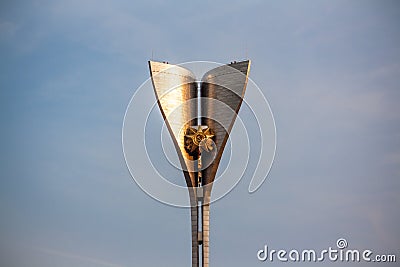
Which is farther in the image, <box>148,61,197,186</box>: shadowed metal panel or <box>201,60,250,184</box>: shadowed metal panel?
<box>148,61,197,186</box>: shadowed metal panel

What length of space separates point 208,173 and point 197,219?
3.09 metres

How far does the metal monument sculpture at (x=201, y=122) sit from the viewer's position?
7519 centimetres

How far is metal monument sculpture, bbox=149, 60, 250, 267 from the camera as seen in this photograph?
75188mm

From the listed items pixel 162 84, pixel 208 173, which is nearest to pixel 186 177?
pixel 208 173

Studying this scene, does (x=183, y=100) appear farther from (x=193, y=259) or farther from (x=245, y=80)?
(x=193, y=259)

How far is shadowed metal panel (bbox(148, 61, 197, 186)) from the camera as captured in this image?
75.5 meters

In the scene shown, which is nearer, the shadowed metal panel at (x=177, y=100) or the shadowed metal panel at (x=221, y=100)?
the shadowed metal panel at (x=221, y=100)

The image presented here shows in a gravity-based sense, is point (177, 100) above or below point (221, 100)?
above

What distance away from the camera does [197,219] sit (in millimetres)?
75250

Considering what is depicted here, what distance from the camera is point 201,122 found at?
7688 centimetres

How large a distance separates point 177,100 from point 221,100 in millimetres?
2929

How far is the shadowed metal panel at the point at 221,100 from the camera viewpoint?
75312 millimetres

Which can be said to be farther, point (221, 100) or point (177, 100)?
point (177, 100)

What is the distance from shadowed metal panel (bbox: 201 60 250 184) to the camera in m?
75.3
